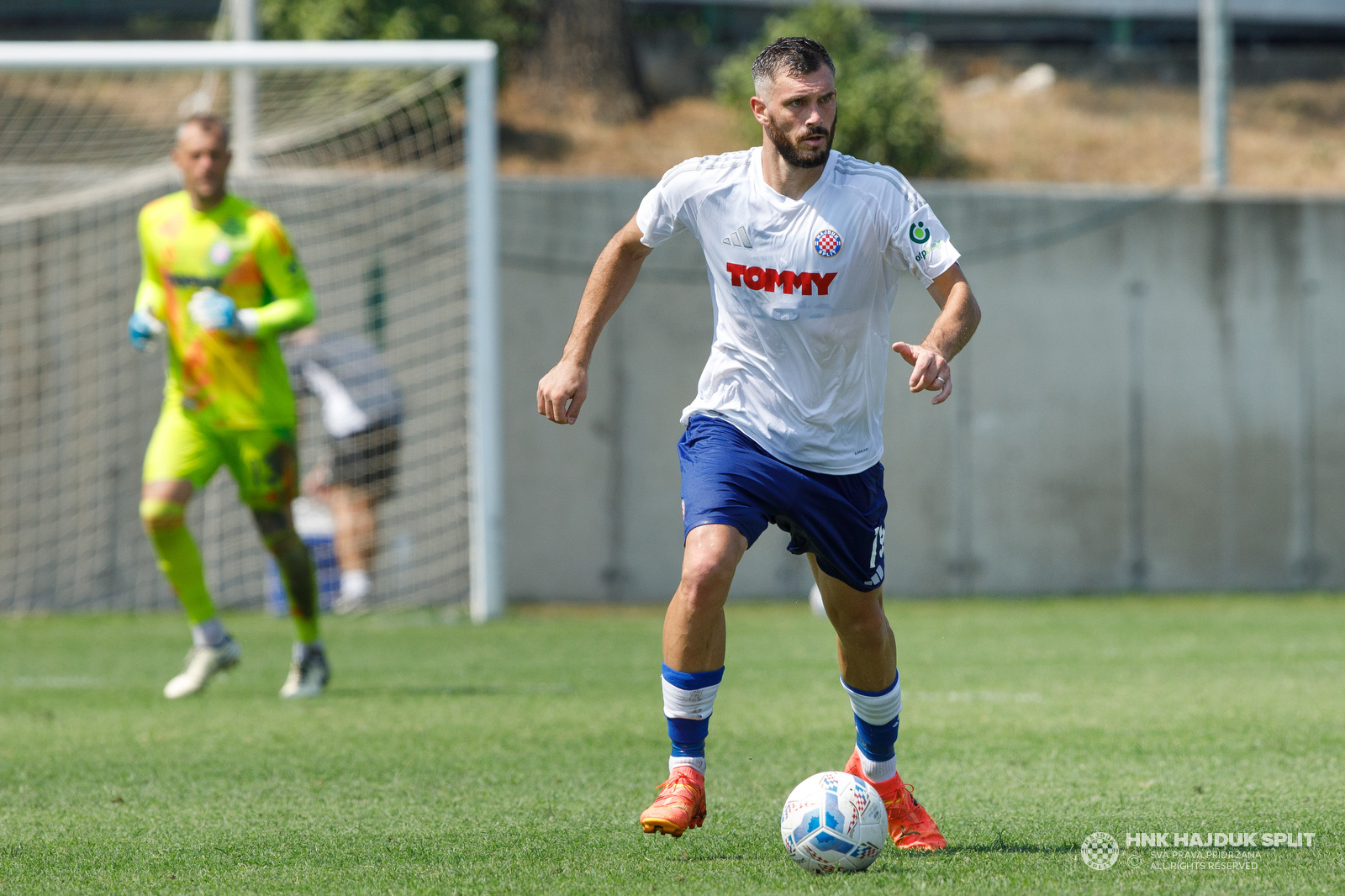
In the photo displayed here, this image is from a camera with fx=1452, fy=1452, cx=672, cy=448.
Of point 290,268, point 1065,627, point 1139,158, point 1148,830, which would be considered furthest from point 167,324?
point 1139,158

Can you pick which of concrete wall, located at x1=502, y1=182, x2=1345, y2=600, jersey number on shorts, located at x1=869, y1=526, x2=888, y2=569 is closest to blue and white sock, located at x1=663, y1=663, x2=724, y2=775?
jersey number on shorts, located at x1=869, y1=526, x2=888, y2=569

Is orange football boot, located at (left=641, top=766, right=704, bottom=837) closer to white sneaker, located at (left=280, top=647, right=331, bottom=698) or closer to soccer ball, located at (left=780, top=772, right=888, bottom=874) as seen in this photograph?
soccer ball, located at (left=780, top=772, right=888, bottom=874)

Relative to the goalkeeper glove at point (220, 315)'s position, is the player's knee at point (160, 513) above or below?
below

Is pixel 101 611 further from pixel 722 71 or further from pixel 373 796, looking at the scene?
pixel 722 71

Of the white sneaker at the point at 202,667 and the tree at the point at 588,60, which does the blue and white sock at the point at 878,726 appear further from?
the tree at the point at 588,60

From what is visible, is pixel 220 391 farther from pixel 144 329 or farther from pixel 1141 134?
pixel 1141 134

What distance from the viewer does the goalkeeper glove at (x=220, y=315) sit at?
6176 mm

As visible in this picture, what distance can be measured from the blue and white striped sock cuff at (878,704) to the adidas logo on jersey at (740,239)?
117 cm

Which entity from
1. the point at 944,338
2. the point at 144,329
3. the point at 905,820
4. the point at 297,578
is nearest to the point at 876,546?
the point at 944,338

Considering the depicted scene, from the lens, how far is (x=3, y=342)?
11.0 metres

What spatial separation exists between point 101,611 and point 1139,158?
51.9 feet

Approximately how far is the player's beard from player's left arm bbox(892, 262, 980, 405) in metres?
0.43

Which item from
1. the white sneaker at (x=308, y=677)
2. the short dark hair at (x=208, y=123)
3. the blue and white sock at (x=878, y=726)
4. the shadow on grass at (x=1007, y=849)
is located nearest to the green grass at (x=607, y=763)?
the shadow on grass at (x=1007, y=849)

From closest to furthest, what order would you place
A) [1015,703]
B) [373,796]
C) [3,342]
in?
[373,796] < [1015,703] < [3,342]
